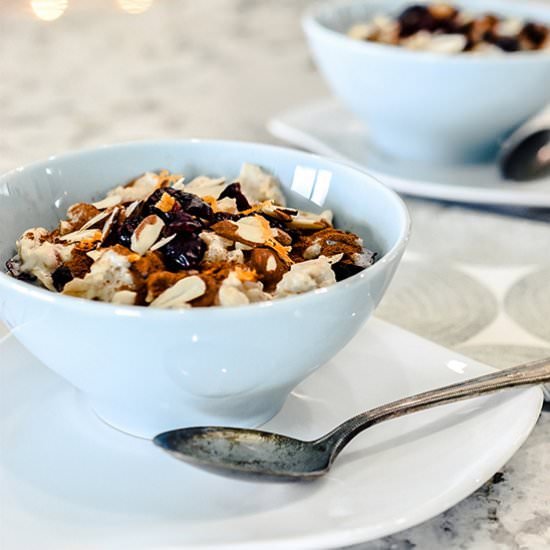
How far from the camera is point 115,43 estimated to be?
1923mm

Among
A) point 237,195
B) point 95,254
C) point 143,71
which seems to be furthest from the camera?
point 143,71

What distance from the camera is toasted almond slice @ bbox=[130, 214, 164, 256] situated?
0.68m

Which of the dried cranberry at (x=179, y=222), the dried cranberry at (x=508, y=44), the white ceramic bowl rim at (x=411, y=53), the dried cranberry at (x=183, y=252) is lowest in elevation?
the dried cranberry at (x=508, y=44)

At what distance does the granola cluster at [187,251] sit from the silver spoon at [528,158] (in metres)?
0.55

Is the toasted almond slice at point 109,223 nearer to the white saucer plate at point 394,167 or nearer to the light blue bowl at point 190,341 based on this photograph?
the light blue bowl at point 190,341

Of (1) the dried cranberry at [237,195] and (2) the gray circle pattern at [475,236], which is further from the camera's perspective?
(2) the gray circle pattern at [475,236]

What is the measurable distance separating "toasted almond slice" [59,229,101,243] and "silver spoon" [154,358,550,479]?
19 cm

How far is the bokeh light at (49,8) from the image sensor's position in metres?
2.05

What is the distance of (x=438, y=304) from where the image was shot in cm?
96

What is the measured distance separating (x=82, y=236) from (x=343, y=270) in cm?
21

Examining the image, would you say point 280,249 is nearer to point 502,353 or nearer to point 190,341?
point 190,341

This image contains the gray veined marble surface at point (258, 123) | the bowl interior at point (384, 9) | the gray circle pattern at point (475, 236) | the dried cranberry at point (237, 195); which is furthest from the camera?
the bowl interior at point (384, 9)

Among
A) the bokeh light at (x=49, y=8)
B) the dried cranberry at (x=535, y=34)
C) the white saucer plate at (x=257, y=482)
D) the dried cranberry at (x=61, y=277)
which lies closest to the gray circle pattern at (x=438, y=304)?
the white saucer plate at (x=257, y=482)

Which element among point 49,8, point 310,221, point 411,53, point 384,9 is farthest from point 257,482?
point 49,8
